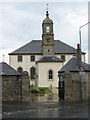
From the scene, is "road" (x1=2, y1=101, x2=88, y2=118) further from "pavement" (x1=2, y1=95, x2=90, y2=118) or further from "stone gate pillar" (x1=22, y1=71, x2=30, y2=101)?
"stone gate pillar" (x1=22, y1=71, x2=30, y2=101)

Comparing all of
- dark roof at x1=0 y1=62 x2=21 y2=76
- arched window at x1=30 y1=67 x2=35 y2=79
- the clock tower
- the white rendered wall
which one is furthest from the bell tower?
dark roof at x1=0 y1=62 x2=21 y2=76

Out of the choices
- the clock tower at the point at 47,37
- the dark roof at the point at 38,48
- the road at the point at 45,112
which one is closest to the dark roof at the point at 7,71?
the road at the point at 45,112

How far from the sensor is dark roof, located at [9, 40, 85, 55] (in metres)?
76.3

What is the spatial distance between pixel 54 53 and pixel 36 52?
4696 mm

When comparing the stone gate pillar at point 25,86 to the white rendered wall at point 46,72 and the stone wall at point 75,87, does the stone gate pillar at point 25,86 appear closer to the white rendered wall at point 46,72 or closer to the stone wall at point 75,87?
the stone wall at point 75,87

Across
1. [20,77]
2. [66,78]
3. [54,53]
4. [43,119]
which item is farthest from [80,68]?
[54,53]

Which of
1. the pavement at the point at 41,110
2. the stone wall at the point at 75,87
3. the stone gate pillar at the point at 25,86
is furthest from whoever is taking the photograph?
the stone wall at the point at 75,87

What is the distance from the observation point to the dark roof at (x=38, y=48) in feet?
250

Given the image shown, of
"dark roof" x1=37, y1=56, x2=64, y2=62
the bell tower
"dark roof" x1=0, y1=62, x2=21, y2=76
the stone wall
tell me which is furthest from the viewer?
the bell tower

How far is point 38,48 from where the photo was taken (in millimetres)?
77812

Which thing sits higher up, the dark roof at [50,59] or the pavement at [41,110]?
the dark roof at [50,59]

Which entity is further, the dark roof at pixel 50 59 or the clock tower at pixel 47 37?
the clock tower at pixel 47 37

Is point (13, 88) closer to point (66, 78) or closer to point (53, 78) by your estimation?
point (66, 78)

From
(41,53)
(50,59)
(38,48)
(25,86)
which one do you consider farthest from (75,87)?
(38,48)
